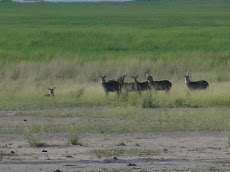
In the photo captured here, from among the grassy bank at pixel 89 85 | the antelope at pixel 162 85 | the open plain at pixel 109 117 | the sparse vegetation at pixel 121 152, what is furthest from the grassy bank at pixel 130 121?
the antelope at pixel 162 85

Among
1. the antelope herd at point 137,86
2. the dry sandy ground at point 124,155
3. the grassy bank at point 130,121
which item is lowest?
the dry sandy ground at point 124,155

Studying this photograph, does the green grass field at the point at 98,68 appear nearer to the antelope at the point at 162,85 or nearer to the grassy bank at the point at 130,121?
the antelope at the point at 162,85

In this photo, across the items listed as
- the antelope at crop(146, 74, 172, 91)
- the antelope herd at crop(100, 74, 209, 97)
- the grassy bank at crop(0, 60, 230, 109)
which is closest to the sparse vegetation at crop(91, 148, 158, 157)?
the grassy bank at crop(0, 60, 230, 109)

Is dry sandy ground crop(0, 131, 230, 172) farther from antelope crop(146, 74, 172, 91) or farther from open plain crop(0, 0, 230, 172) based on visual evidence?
antelope crop(146, 74, 172, 91)

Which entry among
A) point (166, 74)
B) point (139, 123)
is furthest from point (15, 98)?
Result: point (166, 74)

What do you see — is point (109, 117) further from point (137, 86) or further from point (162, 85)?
point (162, 85)

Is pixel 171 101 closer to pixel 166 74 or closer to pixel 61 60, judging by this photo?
pixel 166 74

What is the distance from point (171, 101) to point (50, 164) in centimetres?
968

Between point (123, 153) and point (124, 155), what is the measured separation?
165 mm

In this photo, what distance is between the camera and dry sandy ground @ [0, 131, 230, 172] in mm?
9969

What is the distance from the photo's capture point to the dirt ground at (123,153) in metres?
9.98

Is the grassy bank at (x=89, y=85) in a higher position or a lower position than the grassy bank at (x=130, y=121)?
higher

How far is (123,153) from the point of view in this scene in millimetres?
11281

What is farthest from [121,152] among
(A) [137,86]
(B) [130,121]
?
(A) [137,86]
